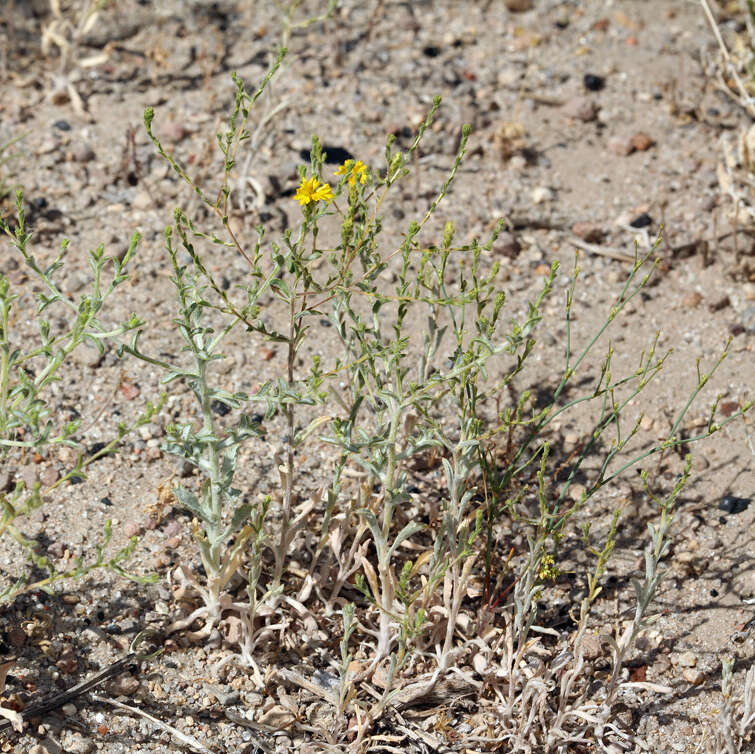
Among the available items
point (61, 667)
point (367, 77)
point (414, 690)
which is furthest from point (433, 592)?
point (367, 77)

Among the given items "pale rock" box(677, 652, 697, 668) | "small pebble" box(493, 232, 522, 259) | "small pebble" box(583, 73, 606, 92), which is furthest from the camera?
"small pebble" box(583, 73, 606, 92)

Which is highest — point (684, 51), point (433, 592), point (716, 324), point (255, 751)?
point (684, 51)

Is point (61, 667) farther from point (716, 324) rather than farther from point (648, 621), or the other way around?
point (716, 324)

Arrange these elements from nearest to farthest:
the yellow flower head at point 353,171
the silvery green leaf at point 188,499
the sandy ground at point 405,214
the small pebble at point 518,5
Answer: the yellow flower head at point 353,171 < the silvery green leaf at point 188,499 < the sandy ground at point 405,214 < the small pebble at point 518,5

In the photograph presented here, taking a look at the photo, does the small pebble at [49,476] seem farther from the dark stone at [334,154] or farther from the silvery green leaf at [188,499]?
the dark stone at [334,154]

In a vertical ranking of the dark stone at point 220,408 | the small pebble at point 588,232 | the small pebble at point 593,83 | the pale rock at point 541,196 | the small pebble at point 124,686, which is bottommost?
the small pebble at point 124,686

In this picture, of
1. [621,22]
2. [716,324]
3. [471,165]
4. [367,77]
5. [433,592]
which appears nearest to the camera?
[433,592]

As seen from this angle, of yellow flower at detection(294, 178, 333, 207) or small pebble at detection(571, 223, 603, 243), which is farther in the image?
small pebble at detection(571, 223, 603, 243)

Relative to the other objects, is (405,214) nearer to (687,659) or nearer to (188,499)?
(188,499)

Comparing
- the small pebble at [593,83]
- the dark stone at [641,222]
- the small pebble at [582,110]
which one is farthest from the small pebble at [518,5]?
the dark stone at [641,222]

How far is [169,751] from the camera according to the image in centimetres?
298

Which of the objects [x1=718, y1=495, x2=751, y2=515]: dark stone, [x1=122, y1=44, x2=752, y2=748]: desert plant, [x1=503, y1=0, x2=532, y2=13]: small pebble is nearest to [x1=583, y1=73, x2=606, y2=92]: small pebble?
Result: [x1=503, y1=0, x2=532, y2=13]: small pebble

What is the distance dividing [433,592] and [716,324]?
6.15 ft

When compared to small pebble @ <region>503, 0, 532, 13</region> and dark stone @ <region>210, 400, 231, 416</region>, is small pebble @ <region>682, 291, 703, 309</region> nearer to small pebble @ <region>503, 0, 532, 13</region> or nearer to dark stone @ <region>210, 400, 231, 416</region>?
dark stone @ <region>210, 400, 231, 416</region>
